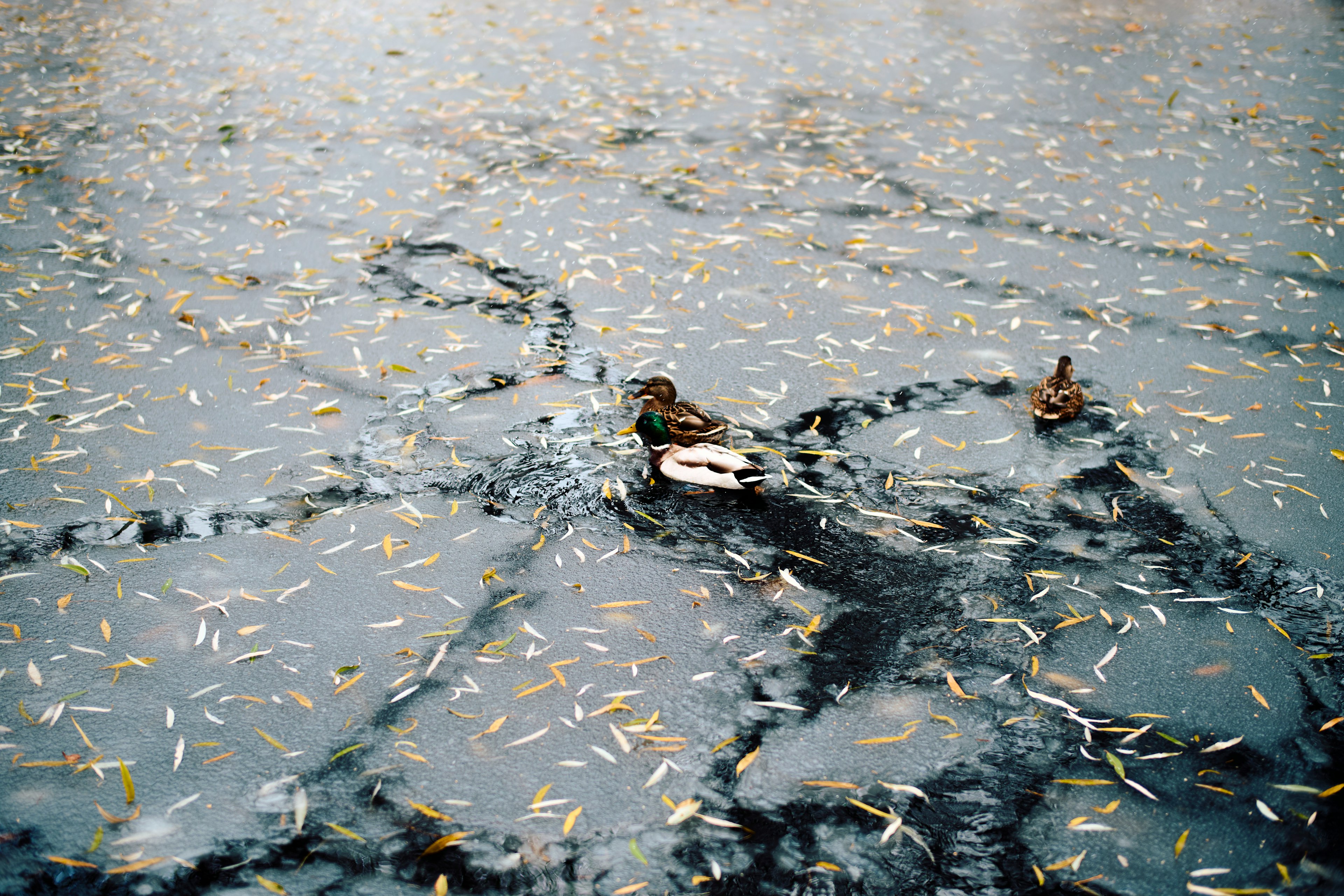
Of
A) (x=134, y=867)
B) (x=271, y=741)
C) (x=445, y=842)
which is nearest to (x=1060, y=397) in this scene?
(x=445, y=842)

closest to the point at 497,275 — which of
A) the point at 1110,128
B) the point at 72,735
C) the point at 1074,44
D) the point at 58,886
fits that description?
the point at 72,735

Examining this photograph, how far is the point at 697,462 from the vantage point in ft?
11.5

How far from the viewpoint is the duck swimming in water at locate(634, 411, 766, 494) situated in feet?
11.3

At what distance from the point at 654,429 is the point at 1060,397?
1.91 metres

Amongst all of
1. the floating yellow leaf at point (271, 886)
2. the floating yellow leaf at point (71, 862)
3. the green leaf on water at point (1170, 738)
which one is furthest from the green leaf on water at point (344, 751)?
the green leaf on water at point (1170, 738)

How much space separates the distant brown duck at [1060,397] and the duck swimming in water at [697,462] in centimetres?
142

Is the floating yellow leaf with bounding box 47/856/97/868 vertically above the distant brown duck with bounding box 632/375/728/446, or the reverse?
the distant brown duck with bounding box 632/375/728/446

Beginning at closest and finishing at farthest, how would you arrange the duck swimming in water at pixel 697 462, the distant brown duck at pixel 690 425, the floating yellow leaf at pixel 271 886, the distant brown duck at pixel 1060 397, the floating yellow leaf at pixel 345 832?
the floating yellow leaf at pixel 271 886 < the floating yellow leaf at pixel 345 832 < the duck swimming in water at pixel 697 462 < the distant brown duck at pixel 690 425 < the distant brown duck at pixel 1060 397

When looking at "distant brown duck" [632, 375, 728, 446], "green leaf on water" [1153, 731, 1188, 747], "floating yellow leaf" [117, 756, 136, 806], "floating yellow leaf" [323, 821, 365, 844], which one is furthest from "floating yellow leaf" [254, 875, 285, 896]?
"green leaf on water" [1153, 731, 1188, 747]

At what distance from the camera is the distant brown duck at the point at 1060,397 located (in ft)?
12.7

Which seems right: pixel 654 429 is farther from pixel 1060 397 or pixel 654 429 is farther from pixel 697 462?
pixel 1060 397

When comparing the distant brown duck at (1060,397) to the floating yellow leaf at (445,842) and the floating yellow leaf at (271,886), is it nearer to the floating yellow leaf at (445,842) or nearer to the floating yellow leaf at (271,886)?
the floating yellow leaf at (445,842)

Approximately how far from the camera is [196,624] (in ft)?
9.71

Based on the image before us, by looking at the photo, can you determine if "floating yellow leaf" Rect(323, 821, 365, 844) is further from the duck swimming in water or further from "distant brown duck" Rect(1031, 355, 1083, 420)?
"distant brown duck" Rect(1031, 355, 1083, 420)
